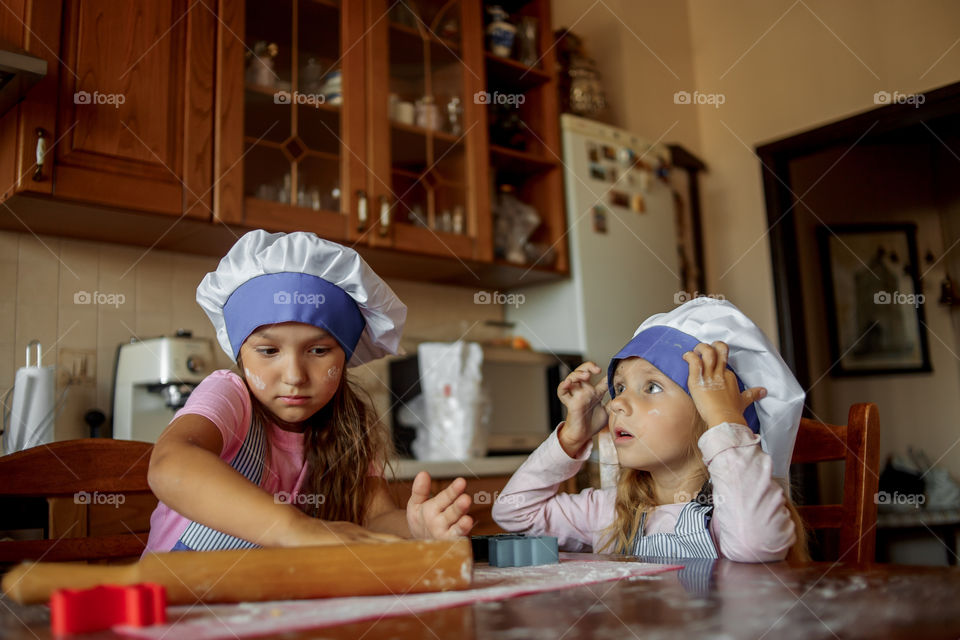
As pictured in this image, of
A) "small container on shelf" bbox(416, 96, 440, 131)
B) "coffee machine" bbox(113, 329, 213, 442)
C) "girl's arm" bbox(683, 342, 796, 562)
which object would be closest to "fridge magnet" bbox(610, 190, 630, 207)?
"small container on shelf" bbox(416, 96, 440, 131)

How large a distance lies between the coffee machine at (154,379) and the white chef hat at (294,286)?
31.4 inches

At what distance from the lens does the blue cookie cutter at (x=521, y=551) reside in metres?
0.82

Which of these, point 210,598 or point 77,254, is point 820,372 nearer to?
point 77,254

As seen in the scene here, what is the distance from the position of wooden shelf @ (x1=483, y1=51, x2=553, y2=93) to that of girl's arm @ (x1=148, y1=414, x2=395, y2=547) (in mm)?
→ 2203

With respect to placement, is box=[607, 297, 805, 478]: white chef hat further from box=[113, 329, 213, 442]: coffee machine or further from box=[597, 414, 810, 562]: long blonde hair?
box=[113, 329, 213, 442]: coffee machine

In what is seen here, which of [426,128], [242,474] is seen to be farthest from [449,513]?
[426,128]

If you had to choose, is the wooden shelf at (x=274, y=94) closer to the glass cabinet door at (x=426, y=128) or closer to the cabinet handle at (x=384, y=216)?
the glass cabinet door at (x=426, y=128)

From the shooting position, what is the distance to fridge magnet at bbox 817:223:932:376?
382 centimetres

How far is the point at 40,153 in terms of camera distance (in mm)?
1635

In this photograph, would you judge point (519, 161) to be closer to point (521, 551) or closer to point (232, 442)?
point (232, 442)

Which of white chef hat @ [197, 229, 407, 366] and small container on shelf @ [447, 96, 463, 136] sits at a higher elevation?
small container on shelf @ [447, 96, 463, 136]

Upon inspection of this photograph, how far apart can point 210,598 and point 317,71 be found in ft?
6.27

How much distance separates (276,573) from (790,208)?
10.4 ft

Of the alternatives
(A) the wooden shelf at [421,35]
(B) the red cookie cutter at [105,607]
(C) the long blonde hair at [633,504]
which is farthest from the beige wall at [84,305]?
(B) the red cookie cutter at [105,607]
